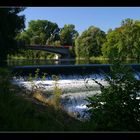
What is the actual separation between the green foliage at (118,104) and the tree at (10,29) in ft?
49.1

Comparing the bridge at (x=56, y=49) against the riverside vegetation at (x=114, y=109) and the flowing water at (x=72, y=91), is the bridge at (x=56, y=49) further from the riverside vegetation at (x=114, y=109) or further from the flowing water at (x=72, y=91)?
the riverside vegetation at (x=114, y=109)

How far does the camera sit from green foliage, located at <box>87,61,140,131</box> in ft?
9.48

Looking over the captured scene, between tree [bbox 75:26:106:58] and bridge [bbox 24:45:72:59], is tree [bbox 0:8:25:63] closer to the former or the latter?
tree [bbox 75:26:106:58]

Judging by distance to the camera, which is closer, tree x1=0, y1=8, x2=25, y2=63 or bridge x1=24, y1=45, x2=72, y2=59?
tree x1=0, y1=8, x2=25, y2=63

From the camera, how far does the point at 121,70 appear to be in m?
3.12

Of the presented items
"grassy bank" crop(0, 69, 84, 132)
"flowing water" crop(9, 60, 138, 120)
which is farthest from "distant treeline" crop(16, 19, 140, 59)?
"grassy bank" crop(0, 69, 84, 132)

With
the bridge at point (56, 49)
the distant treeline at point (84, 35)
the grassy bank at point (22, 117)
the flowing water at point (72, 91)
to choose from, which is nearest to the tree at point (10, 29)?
the distant treeline at point (84, 35)

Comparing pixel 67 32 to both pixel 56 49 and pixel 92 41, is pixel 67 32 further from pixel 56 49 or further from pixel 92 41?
pixel 56 49

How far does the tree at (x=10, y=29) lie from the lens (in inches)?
713

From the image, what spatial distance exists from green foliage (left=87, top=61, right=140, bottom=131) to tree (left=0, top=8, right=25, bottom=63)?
1498cm

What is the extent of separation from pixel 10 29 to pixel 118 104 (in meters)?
16.9

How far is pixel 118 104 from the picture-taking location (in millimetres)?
2949
